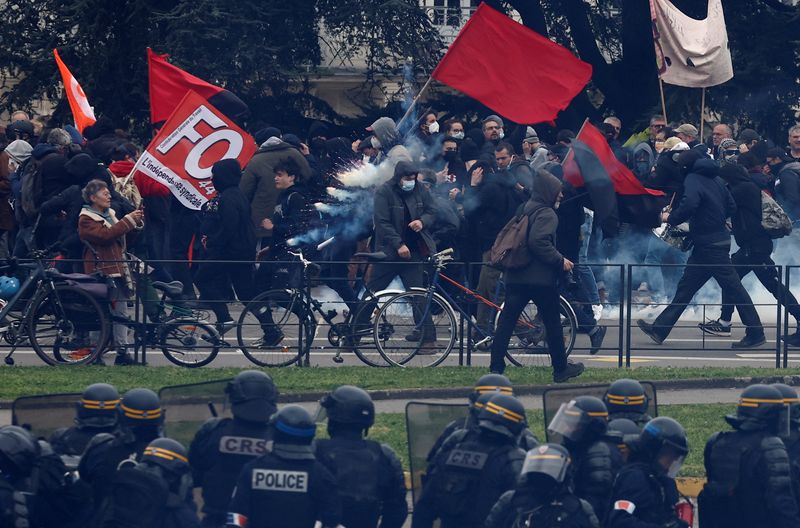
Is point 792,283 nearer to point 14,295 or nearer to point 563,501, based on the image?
point 14,295

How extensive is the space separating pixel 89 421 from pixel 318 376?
5535 mm

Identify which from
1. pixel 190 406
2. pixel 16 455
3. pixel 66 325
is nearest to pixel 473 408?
pixel 190 406

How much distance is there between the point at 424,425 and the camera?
A: 8.28m

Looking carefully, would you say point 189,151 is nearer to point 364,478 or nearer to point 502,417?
point 364,478

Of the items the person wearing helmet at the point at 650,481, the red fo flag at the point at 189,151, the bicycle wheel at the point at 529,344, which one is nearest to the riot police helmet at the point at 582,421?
the person wearing helmet at the point at 650,481

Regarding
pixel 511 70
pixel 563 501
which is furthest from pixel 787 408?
pixel 511 70

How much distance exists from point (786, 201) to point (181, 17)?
391 inches

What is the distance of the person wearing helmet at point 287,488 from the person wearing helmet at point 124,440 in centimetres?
65

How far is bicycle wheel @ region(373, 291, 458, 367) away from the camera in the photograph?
14336mm

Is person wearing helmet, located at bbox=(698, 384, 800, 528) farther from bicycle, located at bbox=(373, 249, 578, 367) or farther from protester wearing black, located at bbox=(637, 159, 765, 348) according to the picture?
protester wearing black, located at bbox=(637, 159, 765, 348)

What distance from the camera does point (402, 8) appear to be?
24.8m

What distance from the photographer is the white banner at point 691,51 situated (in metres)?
19.3

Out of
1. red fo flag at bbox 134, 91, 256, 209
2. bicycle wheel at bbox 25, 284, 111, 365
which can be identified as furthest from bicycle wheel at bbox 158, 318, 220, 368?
red fo flag at bbox 134, 91, 256, 209

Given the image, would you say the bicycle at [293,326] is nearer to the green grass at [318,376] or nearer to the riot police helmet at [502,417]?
the green grass at [318,376]
